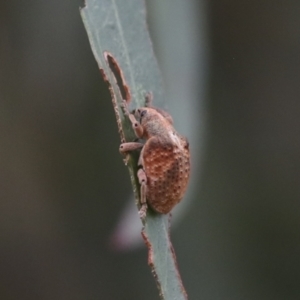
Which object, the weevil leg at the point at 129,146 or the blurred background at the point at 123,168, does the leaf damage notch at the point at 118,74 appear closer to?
the weevil leg at the point at 129,146

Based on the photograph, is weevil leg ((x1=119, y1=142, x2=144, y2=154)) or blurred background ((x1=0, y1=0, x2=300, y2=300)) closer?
weevil leg ((x1=119, y1=142, x2=144, y2=154))

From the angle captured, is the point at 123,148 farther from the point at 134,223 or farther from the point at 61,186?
the point at 61,186

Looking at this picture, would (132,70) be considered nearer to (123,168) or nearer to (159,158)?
(159,158)

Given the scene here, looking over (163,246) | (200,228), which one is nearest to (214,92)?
(200,228)

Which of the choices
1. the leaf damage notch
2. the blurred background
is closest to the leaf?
the leaf damage notch

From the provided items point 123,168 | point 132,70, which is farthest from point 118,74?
point 123,168

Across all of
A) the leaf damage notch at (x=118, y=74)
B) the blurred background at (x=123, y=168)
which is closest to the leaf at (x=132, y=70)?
the leaf damage notch at (x=118, y=74)

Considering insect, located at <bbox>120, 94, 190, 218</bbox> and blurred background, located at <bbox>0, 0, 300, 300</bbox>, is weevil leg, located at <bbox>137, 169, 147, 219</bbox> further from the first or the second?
blurred background, located at <bbox>0, 0, 300, 300</bbox>

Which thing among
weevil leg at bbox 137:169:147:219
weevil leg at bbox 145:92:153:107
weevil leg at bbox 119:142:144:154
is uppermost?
weevil leg at bbox 145:92:153:107
